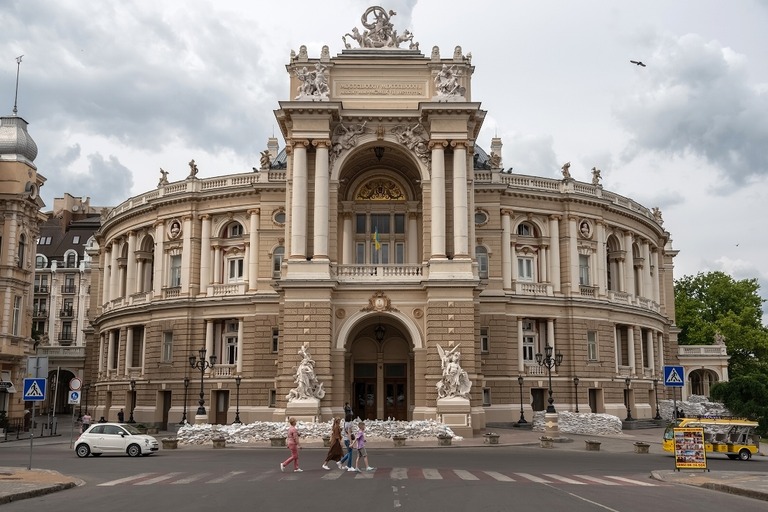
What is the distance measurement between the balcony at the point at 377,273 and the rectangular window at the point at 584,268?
18987mm

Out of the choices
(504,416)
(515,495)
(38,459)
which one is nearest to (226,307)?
(504,416)

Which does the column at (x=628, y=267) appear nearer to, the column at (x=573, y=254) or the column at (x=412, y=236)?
the column at (x=573, y=254)

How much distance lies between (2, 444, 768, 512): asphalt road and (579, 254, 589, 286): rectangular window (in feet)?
89.9

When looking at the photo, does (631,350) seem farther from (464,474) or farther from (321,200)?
(464,474)

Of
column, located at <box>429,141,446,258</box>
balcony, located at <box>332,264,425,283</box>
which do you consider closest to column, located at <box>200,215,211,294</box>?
balcony, located at <box>332,264,425,283</box>

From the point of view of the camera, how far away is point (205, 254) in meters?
59.4

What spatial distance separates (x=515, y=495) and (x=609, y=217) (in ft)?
153

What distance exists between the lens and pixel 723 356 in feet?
246

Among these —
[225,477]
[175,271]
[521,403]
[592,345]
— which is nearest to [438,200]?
[521,403]

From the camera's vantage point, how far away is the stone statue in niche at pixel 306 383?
42906mm

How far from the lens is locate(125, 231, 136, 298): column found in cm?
6359

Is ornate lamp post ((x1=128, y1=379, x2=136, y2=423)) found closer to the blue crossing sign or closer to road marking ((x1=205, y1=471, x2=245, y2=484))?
road marking ((x1=205, y1=471, x2=245, y2=484))

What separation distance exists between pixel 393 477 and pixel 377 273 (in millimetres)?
23070

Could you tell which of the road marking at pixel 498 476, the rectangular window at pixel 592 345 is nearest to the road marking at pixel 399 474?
the road marking at pixel 498 476
